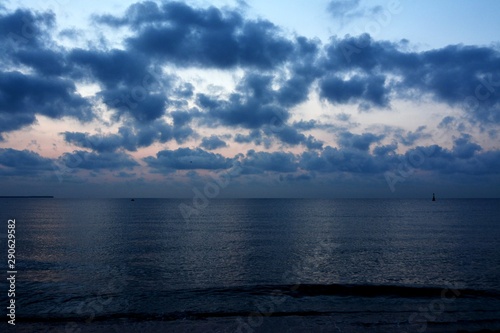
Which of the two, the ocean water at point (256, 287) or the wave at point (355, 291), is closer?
the ocean water at point (256, 287)

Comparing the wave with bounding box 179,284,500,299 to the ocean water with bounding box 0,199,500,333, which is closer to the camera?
the ocean water with bounding box 0,199,500,333

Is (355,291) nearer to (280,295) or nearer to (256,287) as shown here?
(280,295)

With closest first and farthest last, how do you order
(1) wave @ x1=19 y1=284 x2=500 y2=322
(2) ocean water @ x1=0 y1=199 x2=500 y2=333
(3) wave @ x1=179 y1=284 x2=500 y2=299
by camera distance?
1. (2) ocean water @ x1=0 y1=199 x2=500 y2=333
2. (1) wave @ x1=19 y1=284 x2=500 y2=322
3. (3) wave @ x1=179 y1=284 x2=500 y2=299

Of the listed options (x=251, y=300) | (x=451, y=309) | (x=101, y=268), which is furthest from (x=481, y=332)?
(x=101, y=268)

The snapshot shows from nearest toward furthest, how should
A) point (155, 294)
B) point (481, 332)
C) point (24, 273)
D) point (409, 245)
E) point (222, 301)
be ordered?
point (481, 332)
point (222, 301)
point (155, 294)
point (24, 273)
point (409, 245)

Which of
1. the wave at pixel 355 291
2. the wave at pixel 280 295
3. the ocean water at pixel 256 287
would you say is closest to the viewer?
the ocean water at pixel 256 287

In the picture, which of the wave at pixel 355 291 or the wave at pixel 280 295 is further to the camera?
the wave at pixel 355 291

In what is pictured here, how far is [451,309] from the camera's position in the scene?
85.7 feet

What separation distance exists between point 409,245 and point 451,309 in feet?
110

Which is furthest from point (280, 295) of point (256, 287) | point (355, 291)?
point (355, 291)

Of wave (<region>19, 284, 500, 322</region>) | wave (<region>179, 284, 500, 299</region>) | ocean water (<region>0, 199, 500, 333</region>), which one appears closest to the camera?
ocean water (<region>0, 199, 500, 333</region>)

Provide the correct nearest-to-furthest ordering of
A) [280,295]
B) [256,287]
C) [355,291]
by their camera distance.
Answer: [280,295] < [355,291] < [256,287]

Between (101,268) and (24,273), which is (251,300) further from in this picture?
(24,273)

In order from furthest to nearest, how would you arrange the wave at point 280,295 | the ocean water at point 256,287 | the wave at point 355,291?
the wave at point 355,291 < the wave at point 280,295 < the ocean water at point 256,287
